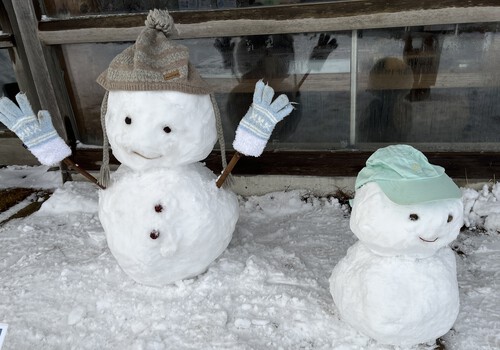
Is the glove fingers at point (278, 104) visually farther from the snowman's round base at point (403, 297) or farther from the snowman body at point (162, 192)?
the snowman's round base at point (403, 297)

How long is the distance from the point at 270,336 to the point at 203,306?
0.40 metres

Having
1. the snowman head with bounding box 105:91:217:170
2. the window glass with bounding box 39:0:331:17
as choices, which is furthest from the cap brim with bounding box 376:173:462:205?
the window glass with bounding box 39:0:331:17

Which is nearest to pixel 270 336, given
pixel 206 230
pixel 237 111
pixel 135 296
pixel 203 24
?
pixel 206 230

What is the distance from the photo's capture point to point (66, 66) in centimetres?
359

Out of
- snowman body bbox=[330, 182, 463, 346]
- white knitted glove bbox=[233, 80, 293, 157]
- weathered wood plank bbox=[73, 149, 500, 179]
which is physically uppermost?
white knitted glove bbox=[233, 80, 293, 157]

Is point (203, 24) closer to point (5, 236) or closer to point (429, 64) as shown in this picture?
point (429, 64)

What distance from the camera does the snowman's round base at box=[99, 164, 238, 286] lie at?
7.36ft

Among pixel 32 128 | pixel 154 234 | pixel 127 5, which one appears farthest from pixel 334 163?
pixel 32 128

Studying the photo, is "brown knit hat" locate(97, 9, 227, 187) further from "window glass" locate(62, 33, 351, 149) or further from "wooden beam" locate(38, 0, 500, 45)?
"window glass" locate(62, 33, 351, 149)

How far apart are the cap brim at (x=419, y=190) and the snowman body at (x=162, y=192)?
3.01 feet

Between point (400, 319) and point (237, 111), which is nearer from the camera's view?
point (400, 319)

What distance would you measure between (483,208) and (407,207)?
1.52m

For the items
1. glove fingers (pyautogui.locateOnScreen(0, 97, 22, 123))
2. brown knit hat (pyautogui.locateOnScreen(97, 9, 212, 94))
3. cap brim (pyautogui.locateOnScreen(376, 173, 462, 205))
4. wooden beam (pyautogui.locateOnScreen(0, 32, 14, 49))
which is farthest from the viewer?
wooden beam (pyautogui.locateOnScreen(0, 32, 14, 49))

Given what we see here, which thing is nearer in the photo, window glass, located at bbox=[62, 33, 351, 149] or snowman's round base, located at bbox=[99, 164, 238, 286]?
snowman's round base, located at bbox=[99, 164, 238, 286]
